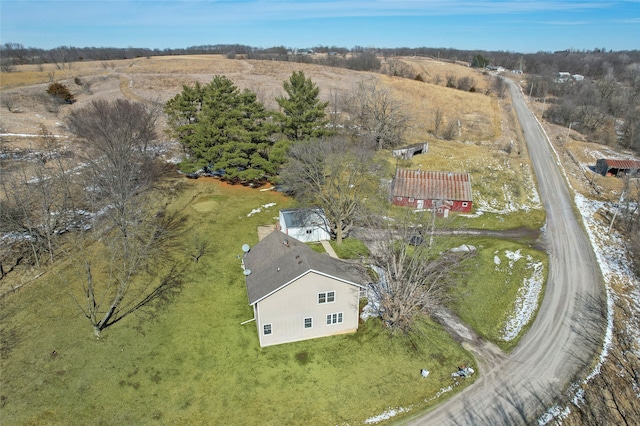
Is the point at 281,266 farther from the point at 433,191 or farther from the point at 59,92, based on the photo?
the point at 59,92

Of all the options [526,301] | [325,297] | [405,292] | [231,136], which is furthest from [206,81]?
[526,301]

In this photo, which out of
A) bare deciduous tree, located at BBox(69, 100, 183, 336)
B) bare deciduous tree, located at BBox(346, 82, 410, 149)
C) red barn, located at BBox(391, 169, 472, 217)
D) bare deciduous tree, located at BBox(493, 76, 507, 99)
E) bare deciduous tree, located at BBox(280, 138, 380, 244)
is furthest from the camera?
bare deciduous tree, located at BBox(493, 76, 507, 99)

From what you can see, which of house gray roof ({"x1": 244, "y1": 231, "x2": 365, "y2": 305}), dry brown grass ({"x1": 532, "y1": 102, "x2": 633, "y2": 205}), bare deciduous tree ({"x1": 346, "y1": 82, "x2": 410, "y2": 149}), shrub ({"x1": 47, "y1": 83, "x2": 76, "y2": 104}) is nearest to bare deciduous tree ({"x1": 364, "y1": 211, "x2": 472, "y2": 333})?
house gray roof ({"x1": 244, "y1": 231, "x2": 365, "y2": 305})

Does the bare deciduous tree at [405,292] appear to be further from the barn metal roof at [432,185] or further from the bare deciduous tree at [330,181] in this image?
the barn metal roof at [432,185]

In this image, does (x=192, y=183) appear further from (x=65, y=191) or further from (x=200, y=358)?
(x=200, y=358)

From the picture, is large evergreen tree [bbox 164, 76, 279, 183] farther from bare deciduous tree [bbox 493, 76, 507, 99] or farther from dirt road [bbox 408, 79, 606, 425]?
bare deciduous tree [bbox 493, 76, 507, 99]

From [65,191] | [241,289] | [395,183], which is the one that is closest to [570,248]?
[395,183]
